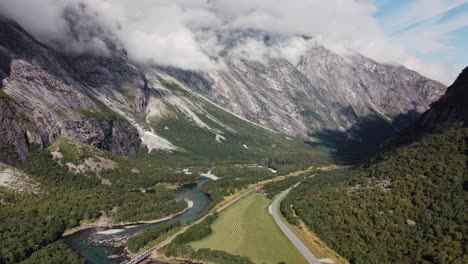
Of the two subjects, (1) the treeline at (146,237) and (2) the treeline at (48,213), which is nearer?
(2) the treeline at (48,213)

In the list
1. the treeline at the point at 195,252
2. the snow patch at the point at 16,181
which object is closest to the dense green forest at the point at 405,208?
the treeline at the point at 195,252

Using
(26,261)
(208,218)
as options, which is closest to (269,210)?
(208,218)

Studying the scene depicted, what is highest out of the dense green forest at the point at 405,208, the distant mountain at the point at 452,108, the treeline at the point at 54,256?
the distant mountain at the point at 452,108

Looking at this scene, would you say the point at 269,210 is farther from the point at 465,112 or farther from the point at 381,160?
the point at 465,112

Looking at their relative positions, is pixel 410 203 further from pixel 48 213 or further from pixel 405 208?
pixel 48 213

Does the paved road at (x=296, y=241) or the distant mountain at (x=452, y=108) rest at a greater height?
the distant mountain at (x=452, y=108)

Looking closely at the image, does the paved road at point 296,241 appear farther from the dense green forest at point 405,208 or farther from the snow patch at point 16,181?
the snow patch at point 16,181

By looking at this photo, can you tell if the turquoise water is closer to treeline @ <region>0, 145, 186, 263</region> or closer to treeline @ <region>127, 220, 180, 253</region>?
treeline @ <region>127, 220, 180, 253</region>
